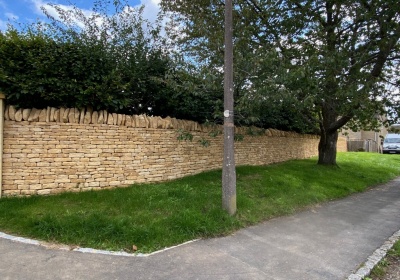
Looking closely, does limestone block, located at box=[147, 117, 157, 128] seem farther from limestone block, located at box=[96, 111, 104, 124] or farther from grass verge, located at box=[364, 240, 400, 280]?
grass verge, located at box=[364, 240, 400, 280]

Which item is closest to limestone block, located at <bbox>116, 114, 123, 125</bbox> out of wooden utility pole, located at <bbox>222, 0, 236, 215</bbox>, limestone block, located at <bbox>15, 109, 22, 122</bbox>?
limestone block, located at <bbox>15, 109, 22, 122</bbox>

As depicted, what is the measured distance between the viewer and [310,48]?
27.2ft

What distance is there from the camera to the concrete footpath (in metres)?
3.39

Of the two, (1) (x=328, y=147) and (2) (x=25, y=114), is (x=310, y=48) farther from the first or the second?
(2) (x=25, y=114)

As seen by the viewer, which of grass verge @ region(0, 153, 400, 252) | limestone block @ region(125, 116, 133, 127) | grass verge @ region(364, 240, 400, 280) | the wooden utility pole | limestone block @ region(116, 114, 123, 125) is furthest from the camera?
limestone block @ region(125, 116, 133, 127)

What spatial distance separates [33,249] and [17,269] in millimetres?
512

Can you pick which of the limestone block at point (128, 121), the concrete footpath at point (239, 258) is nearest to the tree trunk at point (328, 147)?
the concrete footpath at point (239, 258)

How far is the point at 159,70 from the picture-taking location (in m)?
7.84

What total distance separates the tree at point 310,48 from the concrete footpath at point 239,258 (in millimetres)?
2772

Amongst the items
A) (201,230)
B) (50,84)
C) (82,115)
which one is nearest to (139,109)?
(82,115)

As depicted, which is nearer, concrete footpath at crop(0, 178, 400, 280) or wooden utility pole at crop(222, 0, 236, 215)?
concrete footpath at crop(0, 178, 400, 280)

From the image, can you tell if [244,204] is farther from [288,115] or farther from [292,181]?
[288,115]

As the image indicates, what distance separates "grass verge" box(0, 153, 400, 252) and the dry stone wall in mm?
354

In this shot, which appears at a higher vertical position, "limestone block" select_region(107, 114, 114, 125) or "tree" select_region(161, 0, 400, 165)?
"tree" select_region(161, 0, 400, 165)
